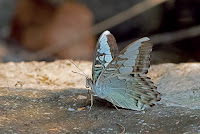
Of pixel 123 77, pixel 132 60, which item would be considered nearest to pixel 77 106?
pixel 123 77

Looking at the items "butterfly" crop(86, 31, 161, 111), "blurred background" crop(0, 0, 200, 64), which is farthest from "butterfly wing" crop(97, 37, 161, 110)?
"blurred background" crop(0, 0, 200, 64)

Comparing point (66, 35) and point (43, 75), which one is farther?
point (66, 35)

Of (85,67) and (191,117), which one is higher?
(85,67)

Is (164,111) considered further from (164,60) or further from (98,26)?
(98,26)

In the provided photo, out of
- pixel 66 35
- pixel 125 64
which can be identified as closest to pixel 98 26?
pixel 66 35

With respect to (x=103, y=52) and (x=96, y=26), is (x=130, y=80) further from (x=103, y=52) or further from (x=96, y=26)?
(x=96, y=26)

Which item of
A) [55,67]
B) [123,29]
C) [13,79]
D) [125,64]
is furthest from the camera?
[123,29]

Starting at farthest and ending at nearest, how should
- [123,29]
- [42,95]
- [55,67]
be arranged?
A: [123,29] < [55,67] < [42,95]
